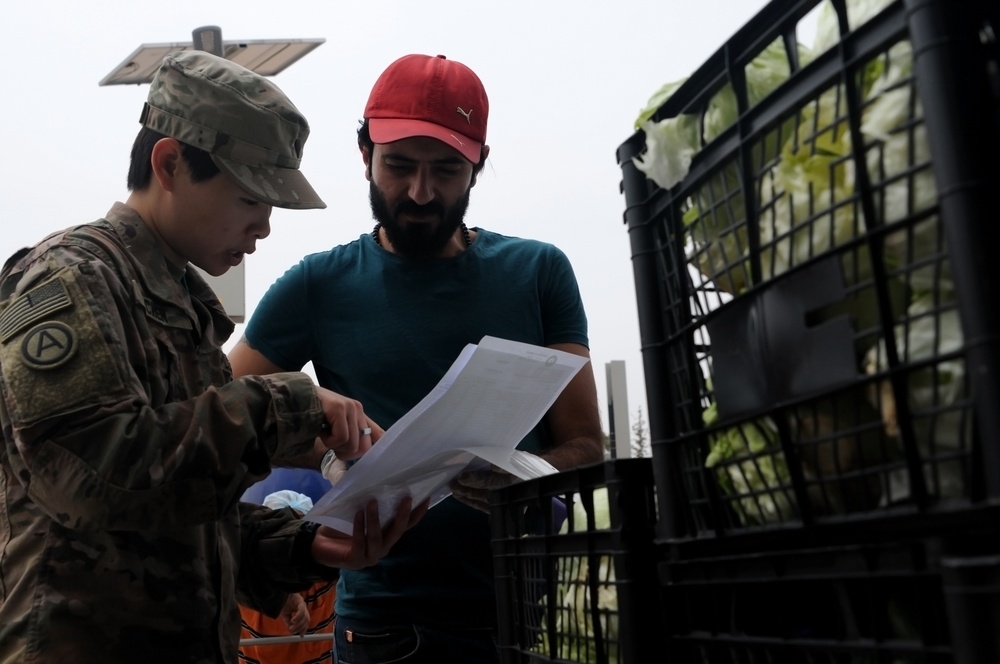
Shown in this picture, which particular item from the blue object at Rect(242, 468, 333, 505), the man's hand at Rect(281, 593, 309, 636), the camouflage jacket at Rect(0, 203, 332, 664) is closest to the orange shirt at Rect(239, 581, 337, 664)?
the man's hand at Rect(281, 593, 309, 636)

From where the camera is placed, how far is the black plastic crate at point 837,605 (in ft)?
1.87

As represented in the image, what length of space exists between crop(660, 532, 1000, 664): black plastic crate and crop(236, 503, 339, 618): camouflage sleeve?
3.38ft

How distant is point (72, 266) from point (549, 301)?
111 cm

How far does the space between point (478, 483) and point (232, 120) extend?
29.3 inches

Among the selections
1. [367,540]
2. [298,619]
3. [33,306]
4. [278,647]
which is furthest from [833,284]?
[278,647]

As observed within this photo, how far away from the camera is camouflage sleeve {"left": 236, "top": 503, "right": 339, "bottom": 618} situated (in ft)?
5.94

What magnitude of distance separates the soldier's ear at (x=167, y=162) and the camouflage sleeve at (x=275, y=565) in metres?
0.64

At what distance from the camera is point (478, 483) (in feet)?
5.71

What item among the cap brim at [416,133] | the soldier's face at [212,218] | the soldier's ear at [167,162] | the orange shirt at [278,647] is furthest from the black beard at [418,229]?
the orange shirt at [278,647]

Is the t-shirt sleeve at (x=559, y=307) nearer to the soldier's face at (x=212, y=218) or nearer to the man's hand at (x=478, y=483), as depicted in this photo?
the man's hand at (x=478, y=483)

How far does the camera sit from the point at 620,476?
0.99 metres

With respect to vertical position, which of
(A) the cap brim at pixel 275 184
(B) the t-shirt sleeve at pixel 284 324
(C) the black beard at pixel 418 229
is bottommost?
(B) the t-shirt sleeve at pixel 284 324

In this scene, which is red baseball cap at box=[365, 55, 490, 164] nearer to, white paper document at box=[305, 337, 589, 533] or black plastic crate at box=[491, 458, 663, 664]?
white paper document at box=[305, 337, 589, 533]

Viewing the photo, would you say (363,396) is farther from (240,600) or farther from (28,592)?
(28,592)
